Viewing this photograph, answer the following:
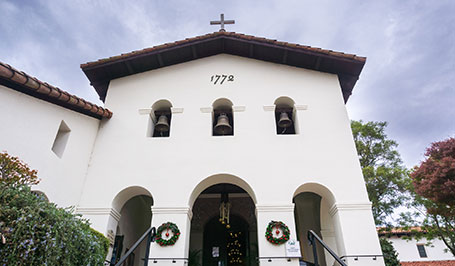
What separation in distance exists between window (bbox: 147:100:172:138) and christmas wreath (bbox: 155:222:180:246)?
105 inches

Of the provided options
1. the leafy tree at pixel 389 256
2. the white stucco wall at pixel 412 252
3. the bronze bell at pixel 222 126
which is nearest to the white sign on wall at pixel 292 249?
the bronze bell at pixel 222 126

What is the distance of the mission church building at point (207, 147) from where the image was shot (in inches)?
248

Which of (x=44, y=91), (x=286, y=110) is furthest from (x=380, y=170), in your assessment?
(x=44, y=91)

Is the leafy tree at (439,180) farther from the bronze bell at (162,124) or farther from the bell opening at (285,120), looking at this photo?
the bronze bell at (162,124)

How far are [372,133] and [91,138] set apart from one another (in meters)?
13.6

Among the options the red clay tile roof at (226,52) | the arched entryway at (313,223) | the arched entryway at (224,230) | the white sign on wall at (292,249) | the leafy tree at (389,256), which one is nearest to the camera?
the white sign on wall at (292,249)

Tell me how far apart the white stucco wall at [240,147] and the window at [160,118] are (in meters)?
0.22

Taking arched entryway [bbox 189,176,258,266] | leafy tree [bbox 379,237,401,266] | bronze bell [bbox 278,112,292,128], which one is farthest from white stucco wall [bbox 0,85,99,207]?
leafy tree [bbox 379,237,401,266]

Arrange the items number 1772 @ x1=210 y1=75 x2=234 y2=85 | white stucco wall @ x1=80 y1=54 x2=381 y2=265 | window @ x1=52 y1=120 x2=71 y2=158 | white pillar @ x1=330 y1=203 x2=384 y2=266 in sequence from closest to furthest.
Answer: white pillar @ x1=330 y1=203 x2=384 y2=266
white stucco wall @ x1=80 y1=54 x2=381 y2=265
window @ x1=52 y1=120 x2=71 y2=158
number 1772 @ x1=210 y1=75 x2=234 y2=85

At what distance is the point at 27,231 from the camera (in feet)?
10.0

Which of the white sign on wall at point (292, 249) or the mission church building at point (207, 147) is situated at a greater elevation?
the mission church building at point (207, 147)

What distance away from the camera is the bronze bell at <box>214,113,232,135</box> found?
25.9 feet

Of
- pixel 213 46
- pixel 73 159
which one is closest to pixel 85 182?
pixel 73 159

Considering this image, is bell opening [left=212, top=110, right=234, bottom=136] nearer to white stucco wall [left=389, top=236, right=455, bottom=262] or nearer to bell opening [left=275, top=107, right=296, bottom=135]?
bell opening [left=275, top=107, right=296, bottom=135]
